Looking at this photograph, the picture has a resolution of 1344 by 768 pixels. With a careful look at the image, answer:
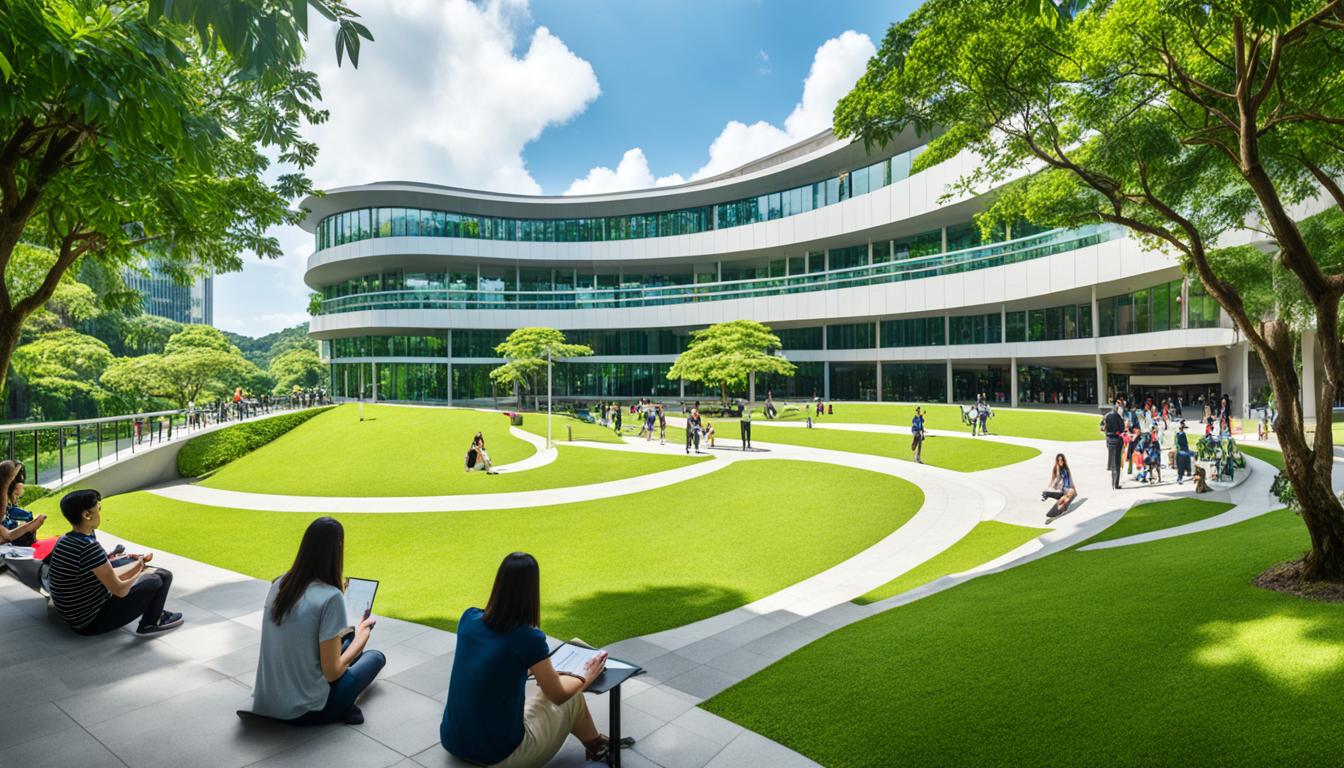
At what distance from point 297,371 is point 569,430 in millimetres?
66550

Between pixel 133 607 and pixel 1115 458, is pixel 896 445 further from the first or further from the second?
pixel 133 607

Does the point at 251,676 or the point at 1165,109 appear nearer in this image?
the point at 251,676

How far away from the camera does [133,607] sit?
622cm

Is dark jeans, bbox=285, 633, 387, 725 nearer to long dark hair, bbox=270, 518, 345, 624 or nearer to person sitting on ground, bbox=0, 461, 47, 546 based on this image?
long dark hair, bbox=270, 518, 345, 624

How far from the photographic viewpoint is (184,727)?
4.59m

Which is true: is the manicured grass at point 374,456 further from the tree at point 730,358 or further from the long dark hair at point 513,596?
the long dark hair at point 513,596

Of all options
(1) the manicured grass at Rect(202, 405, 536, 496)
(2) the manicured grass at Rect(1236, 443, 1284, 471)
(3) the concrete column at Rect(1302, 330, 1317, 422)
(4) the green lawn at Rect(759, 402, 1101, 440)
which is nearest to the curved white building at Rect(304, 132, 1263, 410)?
(3) the concrete column at Rect(1302, 330, 1317, 422)

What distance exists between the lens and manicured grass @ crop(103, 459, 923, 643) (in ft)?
28.4

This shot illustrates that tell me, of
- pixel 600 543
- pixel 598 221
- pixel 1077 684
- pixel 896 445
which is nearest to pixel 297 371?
pixel 598 221

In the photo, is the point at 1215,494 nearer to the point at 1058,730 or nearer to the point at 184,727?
the point at 1058,730

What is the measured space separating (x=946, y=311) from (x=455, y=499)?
39.7 metres

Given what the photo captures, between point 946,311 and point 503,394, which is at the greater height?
point 946,311

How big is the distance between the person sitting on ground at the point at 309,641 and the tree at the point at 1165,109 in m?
8.62

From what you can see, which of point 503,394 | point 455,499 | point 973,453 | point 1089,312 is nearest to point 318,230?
point 503,394
